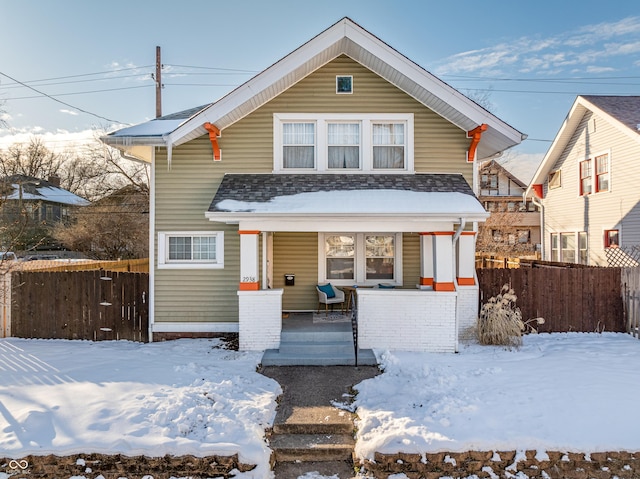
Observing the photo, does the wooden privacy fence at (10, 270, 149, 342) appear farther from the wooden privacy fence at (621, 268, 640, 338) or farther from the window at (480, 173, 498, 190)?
the window at (480, 173, 498, 190)

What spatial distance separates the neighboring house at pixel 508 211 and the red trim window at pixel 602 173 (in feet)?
16.3

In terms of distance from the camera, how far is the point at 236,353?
7.57 m

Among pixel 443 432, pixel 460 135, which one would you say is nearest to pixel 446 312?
pixel 443 432

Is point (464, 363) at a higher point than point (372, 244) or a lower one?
lower

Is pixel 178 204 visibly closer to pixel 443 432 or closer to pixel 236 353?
pixel 236 353

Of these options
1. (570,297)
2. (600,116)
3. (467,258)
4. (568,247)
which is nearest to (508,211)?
Result: (568,247)

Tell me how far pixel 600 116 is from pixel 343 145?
11.0 meters

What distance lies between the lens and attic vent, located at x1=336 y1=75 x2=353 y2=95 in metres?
8.92

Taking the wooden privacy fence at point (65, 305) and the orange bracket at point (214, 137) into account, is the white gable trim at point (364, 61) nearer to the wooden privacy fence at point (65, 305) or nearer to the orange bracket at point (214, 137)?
the orange bracket at point (214, 137)

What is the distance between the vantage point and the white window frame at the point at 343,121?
8945 millimetres

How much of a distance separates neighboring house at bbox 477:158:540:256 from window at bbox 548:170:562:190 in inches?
90.9

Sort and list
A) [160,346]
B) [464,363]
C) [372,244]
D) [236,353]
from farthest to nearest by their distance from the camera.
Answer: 1. [372,244]
2. [160,346]
3. [236,353]
4. [464,363]

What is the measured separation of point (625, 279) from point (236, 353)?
28.9 ft

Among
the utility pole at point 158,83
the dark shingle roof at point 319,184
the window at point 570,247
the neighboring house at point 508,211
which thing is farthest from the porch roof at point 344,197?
the neighboring house at point 508,211
